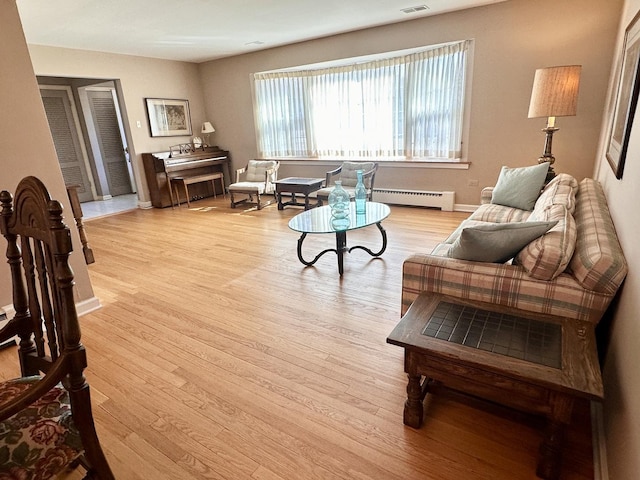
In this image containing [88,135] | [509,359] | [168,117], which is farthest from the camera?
[88,135]

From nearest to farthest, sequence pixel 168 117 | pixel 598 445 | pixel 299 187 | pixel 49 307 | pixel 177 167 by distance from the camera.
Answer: pixel 49 307, pixel 598 445, pixel 299 187, pixel 177 167, pixel 168 117

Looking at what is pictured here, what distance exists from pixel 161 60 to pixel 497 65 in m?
5.40

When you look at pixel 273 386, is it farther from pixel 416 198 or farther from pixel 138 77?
pixel 138 77

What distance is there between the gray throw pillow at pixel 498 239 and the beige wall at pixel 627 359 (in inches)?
12.3

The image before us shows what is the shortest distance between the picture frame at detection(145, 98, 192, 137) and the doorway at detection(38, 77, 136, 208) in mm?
879

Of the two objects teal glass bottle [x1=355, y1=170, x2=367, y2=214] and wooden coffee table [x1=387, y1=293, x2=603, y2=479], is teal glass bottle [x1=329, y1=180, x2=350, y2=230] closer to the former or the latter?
teal glass bottle [x1=355, y1=170, x2=367, y2=214]

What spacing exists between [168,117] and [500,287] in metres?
6.50

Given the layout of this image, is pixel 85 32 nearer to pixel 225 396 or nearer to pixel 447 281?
pixel 225 396

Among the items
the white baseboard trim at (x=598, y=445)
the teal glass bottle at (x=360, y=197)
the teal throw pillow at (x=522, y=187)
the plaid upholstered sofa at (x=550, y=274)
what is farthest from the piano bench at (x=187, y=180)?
the white baseboard trim at (x=598, y=445)

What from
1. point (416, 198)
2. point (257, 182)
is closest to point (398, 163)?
point (416, 198)

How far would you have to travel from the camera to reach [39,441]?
102 centimetres

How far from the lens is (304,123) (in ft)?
20.0

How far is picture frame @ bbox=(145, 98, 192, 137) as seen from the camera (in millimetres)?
6227

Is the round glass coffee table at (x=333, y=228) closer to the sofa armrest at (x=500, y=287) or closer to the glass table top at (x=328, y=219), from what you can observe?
the glass table top at (x=328, y=219)
